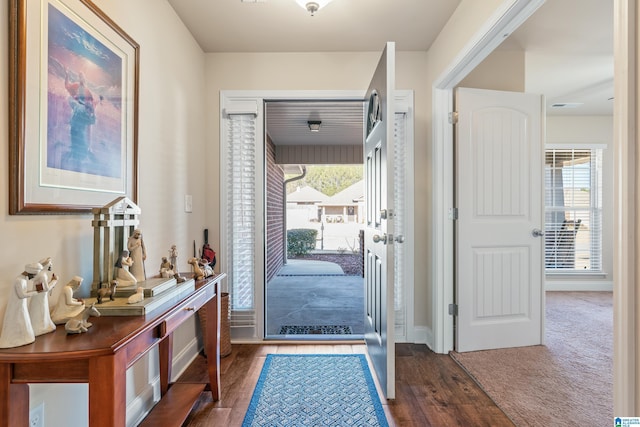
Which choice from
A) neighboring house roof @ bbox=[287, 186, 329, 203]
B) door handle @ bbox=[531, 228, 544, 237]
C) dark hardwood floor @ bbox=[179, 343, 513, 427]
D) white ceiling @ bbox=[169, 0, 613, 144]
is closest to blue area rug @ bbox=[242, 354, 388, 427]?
dark hardwood floor @ bbox=[179, 343, 513, 427]

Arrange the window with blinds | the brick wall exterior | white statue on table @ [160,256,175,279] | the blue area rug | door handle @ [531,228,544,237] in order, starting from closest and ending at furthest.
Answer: white statue on table @ [160,256,175,279], the blue area rug, door handle @ [531,228,544,237], the window with blinds, the brick wall exterior

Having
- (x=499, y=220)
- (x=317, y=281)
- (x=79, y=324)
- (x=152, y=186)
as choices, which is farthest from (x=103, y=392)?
(x=317, y=281)

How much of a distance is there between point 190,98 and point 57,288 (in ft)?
5.81

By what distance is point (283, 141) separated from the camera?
6.89 metres

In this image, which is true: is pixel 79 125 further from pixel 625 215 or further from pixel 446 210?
pixel 446 210

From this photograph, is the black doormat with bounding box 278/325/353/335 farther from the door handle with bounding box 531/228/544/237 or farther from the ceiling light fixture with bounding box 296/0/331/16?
the ceiling light fixture with bounding box 296/0/331/16

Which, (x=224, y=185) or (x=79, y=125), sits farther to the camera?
(x=224, y=185)

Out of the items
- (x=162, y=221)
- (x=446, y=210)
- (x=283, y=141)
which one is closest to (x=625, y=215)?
(x=446, y=210)

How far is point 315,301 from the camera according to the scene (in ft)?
14.5

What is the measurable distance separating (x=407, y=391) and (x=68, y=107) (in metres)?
2.33

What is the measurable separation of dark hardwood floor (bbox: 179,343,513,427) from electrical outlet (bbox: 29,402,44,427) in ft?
2.52

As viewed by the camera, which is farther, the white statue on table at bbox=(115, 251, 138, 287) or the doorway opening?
the doorway opening

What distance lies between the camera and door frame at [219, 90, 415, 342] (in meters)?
2.92

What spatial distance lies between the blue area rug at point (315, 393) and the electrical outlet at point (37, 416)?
0.91 meters
